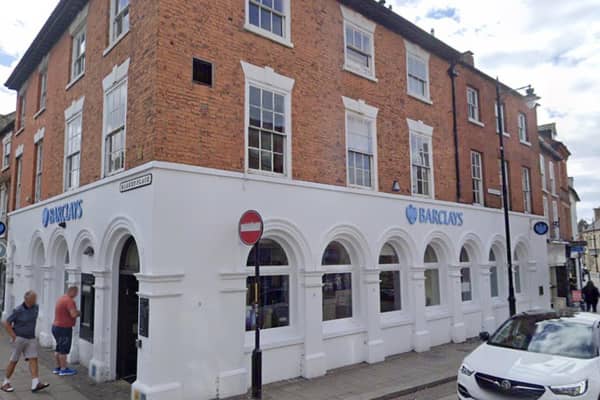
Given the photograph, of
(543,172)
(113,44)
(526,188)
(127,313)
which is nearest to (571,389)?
(127,313)

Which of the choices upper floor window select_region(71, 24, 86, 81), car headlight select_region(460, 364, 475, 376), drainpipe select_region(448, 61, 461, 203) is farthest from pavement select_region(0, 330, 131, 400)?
drainpipe select_region(448, 61, 461, 203)

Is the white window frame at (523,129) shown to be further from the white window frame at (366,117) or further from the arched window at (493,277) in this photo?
the white window frame at (366,117)

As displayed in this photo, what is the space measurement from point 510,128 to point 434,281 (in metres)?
8.57

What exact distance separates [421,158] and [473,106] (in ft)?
15.1

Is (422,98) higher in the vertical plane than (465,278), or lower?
higher

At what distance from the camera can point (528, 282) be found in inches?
692

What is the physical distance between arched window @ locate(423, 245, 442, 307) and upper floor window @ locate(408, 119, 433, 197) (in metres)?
1.97

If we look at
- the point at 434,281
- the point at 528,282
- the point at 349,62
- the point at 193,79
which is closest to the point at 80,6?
the point at 193,79

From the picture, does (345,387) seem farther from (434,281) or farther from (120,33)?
(120,33)

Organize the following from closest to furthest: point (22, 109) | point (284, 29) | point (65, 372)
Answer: point (65, 372), point (284, 29), point (22, 109)

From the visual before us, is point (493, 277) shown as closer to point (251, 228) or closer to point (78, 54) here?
point (251, 228)

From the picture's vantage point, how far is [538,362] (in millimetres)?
6230

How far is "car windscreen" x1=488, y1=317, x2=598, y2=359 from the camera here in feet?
21.5

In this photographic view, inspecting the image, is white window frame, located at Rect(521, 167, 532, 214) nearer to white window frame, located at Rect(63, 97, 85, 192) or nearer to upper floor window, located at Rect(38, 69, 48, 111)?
white window frame, located at Rect(63, 97, 85, 192)
